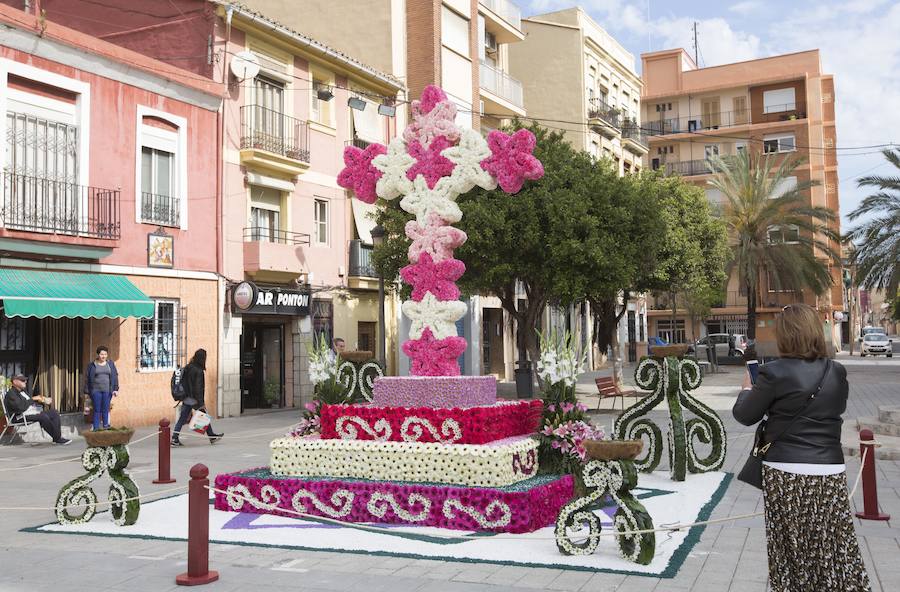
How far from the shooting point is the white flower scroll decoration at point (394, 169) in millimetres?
9625

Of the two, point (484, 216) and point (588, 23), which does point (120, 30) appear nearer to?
point (484, 216)

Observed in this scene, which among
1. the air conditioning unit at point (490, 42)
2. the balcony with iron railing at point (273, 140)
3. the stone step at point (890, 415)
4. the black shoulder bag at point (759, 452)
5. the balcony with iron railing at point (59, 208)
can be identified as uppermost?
the air conditioning unit at point (490, 42)

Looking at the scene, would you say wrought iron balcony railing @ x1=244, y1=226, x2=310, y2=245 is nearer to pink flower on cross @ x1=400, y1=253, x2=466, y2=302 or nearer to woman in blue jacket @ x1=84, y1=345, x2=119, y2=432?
woman in blue jacket @ x1=84, y1=345, x2=119, y2=432

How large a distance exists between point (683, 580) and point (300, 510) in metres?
3.79

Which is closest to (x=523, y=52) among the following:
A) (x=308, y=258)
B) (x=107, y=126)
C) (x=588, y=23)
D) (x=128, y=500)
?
(x=588, y=23)

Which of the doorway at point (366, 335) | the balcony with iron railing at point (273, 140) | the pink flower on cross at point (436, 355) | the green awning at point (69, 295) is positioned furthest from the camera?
the doorway at point (366, 335)

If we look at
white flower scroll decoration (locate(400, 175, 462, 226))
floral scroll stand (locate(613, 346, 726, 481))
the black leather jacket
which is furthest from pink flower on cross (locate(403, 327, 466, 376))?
the black leather jacket

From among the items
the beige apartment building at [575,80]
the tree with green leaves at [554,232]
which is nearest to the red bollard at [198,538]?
the tree with green leaves at [554,232]

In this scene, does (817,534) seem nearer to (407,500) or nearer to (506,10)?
(407,500)

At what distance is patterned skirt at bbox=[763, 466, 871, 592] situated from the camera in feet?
14.6

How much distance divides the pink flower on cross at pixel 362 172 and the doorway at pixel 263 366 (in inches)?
522

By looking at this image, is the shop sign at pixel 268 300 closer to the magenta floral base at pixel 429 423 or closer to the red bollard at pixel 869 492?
the magenta floral base at pixel 429 423

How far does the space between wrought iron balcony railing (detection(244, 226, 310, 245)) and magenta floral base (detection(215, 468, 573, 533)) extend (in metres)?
13.4

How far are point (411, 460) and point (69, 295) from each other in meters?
10.4
